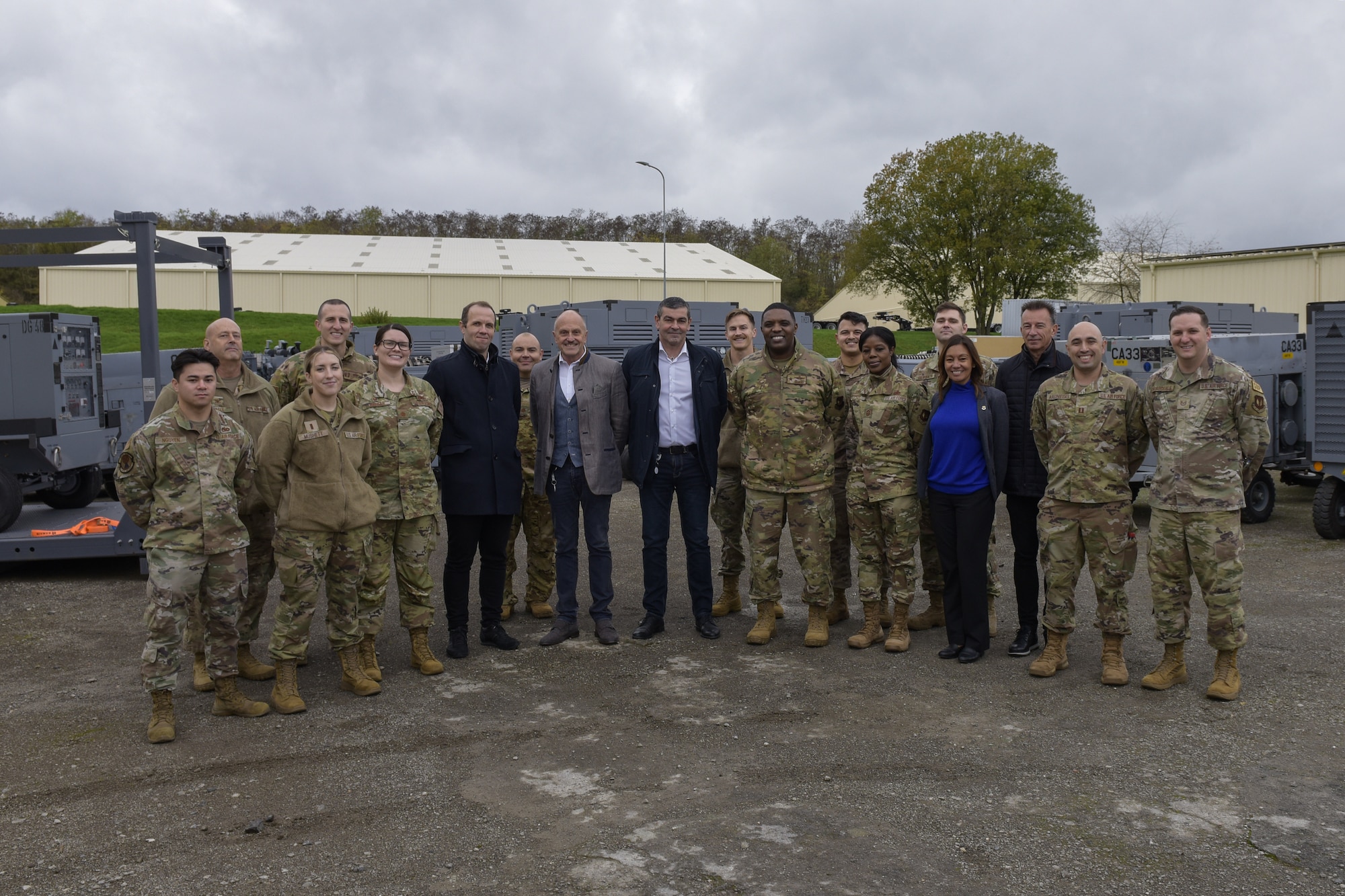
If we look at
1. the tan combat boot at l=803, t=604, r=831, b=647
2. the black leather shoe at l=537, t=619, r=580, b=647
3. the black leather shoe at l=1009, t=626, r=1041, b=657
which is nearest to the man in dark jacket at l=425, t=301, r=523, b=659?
the black leather shoe at l=537, t=619, r=580, b=647

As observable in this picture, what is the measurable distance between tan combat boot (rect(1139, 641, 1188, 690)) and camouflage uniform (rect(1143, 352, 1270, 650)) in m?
0.06

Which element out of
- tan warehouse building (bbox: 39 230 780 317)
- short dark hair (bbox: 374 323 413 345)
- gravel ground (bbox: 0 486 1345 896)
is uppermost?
tan warehouse building (bbox: 39 230 780 317)

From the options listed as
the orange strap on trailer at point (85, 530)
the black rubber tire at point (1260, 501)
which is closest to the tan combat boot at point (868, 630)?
the orange strap on trailer at point (85, 530)

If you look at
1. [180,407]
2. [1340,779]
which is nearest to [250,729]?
[180,407]

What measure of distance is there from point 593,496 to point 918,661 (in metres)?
2.12

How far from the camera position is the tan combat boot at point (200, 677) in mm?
5637

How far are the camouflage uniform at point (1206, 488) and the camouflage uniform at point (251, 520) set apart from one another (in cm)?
466

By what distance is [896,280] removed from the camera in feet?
146

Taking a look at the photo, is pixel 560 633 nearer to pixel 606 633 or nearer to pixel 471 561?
pixel 606 633

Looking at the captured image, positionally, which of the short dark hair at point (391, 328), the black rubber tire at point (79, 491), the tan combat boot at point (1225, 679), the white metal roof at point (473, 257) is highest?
the white metal roof at point (473, 257)

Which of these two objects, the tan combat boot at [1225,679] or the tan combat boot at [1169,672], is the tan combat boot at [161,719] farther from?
the tan combat boot at [1225,679]

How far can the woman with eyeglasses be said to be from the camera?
18.7ft

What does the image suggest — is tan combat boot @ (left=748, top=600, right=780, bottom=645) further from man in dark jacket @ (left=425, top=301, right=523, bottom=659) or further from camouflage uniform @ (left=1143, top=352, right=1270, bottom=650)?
camouflage uniform @ (left=1143, top=352, right=1270, bottom=650)

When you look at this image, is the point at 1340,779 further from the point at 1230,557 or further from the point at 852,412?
the point at 852,412
